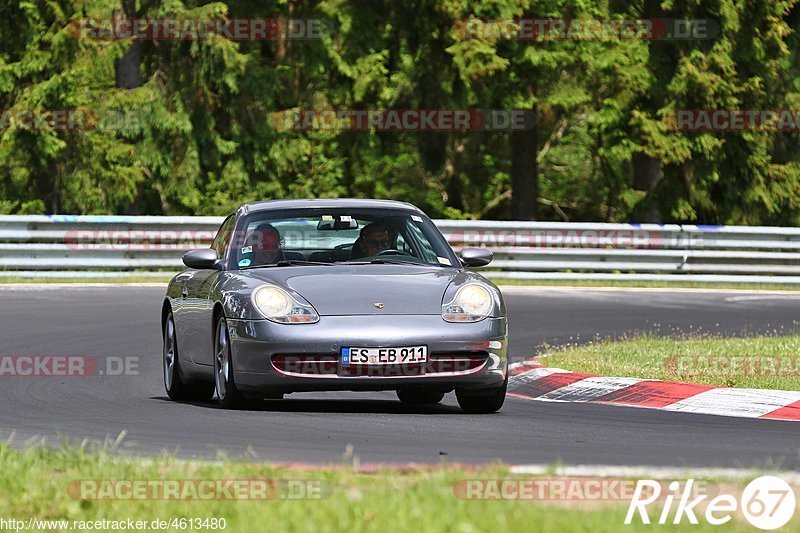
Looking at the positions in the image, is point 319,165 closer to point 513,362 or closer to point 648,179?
point 648,179

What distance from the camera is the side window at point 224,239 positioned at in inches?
479

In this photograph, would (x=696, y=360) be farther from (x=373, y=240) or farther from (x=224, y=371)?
(x=224, y=371)

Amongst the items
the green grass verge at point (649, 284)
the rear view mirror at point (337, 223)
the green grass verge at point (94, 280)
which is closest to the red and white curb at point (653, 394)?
the rear view mirror at point (337, 223)

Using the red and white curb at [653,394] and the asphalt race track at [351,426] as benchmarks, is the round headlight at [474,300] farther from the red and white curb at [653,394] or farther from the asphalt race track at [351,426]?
the red and white curb at [653,394]

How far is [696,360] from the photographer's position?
1391 cm

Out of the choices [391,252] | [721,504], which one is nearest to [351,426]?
[391,252]

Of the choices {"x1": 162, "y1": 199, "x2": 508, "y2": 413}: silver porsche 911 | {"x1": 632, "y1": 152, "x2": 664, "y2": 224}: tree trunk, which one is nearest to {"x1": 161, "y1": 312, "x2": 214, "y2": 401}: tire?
{"x1": 162, "y1": 199, "x2": 508, "y2": 413}: silver porsche 911

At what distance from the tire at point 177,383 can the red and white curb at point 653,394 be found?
7.98 ft

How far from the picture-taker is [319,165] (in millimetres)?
38906

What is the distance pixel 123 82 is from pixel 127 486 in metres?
27.9

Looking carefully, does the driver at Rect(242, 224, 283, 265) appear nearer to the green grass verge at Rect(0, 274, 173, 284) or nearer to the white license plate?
the white license plate

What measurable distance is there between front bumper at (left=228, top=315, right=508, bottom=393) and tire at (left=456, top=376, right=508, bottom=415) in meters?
0.27

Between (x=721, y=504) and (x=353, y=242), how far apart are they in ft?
19.3

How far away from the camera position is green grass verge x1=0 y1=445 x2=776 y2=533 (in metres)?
5.91
